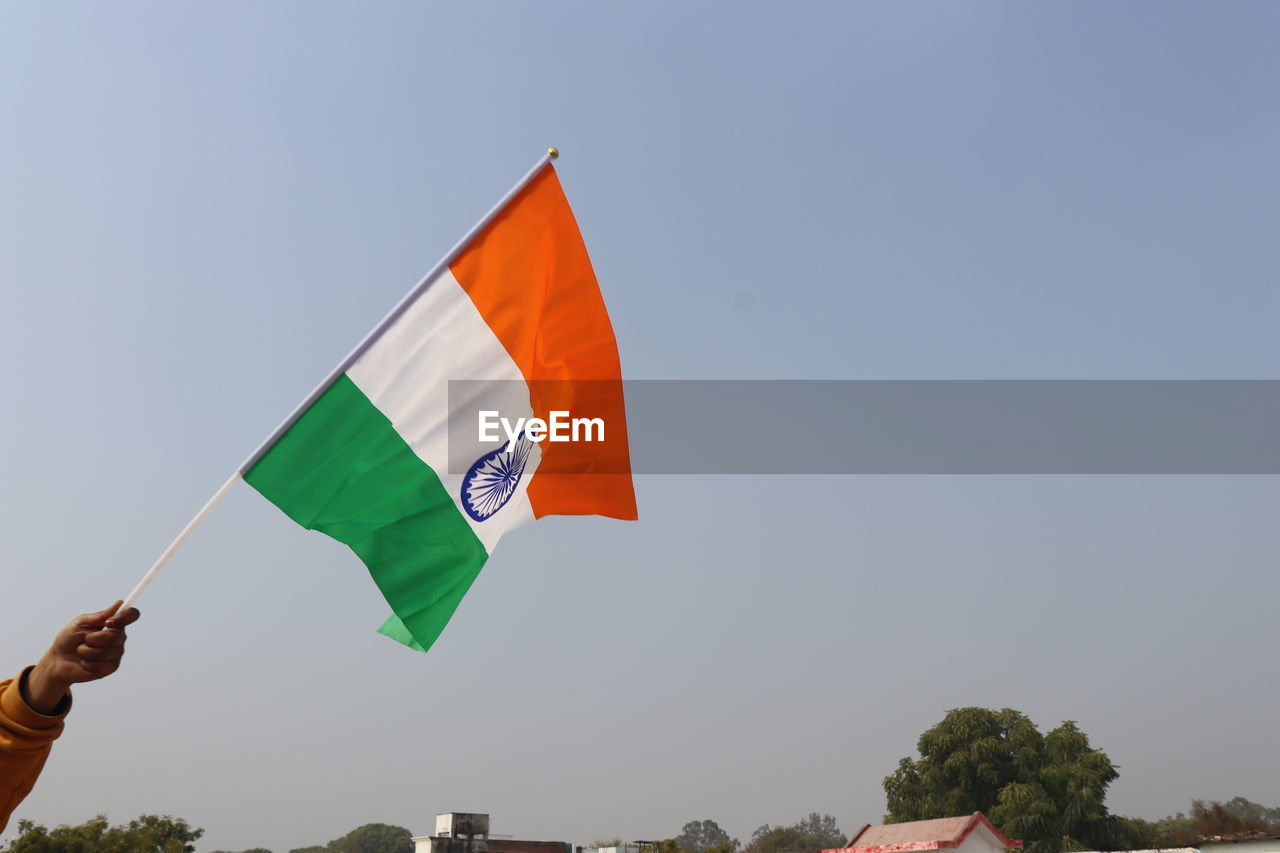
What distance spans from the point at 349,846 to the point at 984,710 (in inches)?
3793

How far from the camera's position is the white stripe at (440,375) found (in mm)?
5707

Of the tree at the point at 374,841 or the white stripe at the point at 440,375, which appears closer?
the white stripe at the point at 440,375

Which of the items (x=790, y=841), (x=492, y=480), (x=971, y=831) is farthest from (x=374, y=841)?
(x=492, y=480)

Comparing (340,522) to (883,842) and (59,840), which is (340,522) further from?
(59,840)

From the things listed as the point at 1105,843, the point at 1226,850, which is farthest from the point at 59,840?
the point at 1105,843

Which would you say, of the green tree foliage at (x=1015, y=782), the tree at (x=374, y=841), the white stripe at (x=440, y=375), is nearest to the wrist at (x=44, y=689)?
the white stripe at (x=440, y=375)

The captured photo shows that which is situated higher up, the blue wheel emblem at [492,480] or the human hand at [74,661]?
the blue wheel emblem at [492,480]

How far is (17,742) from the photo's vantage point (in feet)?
11.6

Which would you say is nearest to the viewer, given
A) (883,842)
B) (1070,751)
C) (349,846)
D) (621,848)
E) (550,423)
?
(550,423)

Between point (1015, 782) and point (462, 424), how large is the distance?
4987 cm

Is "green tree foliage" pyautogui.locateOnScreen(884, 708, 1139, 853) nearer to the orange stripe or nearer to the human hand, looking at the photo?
the orange stripe

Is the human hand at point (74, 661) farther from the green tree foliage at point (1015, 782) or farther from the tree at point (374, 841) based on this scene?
the tree at point (374, 841)

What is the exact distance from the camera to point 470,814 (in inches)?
1594

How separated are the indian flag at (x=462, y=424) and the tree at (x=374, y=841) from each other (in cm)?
12452
